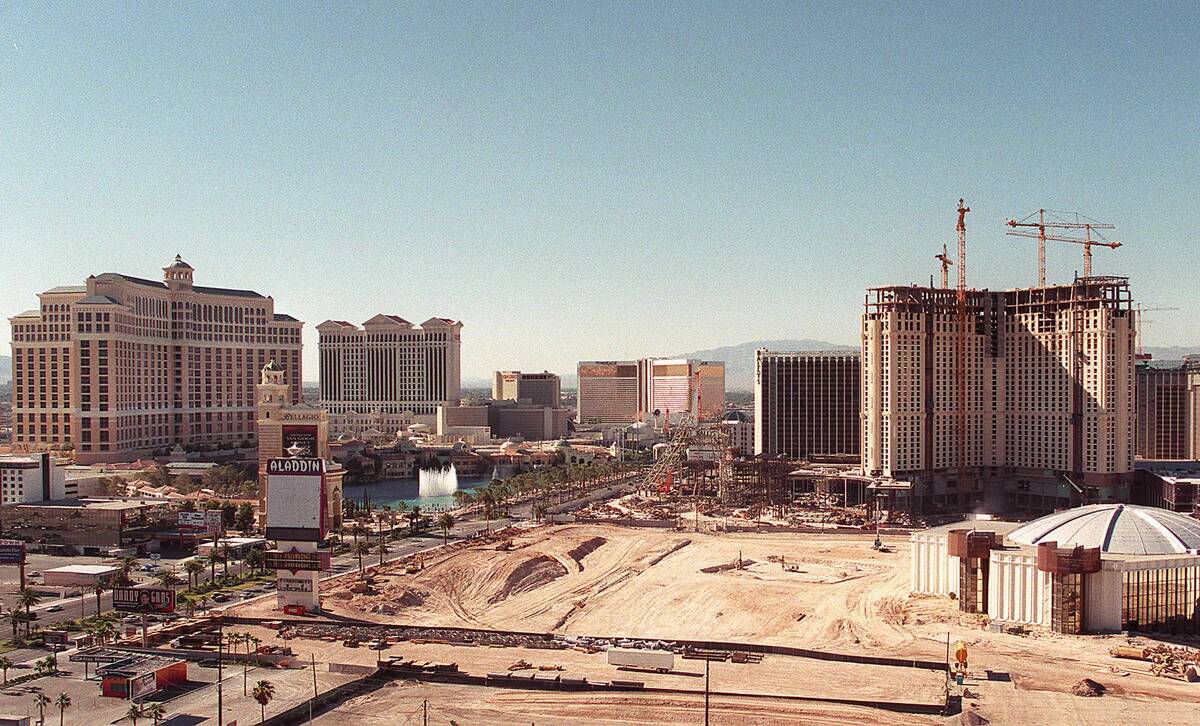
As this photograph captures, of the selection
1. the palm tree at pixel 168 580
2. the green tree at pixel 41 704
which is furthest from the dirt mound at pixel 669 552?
the green tree at pixel 41 704

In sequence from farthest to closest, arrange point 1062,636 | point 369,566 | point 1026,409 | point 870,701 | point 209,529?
point 1026,409 → point 209,529 → point 369,566 → point 1062,636 → point 870,701

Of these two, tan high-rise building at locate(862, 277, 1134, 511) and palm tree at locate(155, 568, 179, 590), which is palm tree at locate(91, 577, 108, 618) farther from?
tan high-rise building at locate(862, 277, 1134, 511)

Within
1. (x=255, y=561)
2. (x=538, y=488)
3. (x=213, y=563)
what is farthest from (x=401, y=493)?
(x=213, y=563)

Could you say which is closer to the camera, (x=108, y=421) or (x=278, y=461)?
(x=278, y=461)

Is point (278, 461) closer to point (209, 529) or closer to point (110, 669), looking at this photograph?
point (110, 669)

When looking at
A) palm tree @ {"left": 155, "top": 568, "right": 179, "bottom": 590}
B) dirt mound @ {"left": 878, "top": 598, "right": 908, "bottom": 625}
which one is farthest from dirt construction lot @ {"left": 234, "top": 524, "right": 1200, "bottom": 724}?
palm tree @ {"left": 155, "top": 568, "right": 179, "bottom": 590}

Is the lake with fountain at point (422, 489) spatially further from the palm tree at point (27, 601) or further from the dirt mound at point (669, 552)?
the palm tree at point (27, 601)

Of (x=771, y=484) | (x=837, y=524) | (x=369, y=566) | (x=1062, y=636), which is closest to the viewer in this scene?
(x=1062, y=636)

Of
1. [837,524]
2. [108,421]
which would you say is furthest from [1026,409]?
[108,421]
